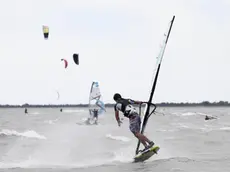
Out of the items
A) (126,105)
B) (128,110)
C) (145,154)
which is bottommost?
(145,154)

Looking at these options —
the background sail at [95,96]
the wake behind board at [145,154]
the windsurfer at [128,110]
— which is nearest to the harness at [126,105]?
the windsurfer at [128,110]

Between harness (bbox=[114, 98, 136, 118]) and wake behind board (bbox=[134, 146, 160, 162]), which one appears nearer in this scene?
harness (bbox=[114, 98, 136, 118])

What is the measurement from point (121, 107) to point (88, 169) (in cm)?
157

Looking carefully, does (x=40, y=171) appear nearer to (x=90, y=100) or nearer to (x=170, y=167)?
(x=170, y=167)

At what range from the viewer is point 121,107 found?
1048cm

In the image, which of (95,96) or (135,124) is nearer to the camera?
(135,124)

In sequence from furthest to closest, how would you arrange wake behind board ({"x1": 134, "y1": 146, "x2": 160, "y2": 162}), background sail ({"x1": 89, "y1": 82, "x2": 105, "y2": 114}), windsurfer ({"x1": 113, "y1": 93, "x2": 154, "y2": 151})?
background sail ({"x1": 89, "y1": 82, "x2": 105, "y2": 114})
wake behind board ({"x1": 134, "y1": 146, "x2": 160, "y2": 162})
windsurfer ({"x1": 113, "y1": 93, "x2": 154, "y2": 151})

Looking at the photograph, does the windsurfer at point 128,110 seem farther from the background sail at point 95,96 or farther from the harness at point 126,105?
the background sail at point 95,96

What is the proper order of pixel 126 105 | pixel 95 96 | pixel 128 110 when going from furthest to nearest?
pixel 95 96 → pixel 128 110 → pixel 126 105

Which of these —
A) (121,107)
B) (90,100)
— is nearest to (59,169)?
(121,107)

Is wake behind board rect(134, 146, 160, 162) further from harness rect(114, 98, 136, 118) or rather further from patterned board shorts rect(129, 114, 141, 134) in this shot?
harness rect(114, 98, 136, 118)

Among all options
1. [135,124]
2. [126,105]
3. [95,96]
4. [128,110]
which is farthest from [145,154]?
[95,96]

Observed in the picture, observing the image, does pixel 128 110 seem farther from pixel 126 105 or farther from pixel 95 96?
pixel 95 96

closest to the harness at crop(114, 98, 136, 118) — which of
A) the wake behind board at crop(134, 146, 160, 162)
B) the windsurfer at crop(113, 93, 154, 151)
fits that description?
the windsurfer at crop(113, 93, 154, 151)
